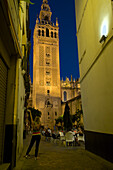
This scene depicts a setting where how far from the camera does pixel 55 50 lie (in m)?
48.0

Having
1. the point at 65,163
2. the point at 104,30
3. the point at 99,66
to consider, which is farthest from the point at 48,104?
the point at 104,30

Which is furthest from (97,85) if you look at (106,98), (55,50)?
(55,50)

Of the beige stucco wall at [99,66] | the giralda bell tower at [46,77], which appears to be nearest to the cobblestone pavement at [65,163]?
the beige stucco wall at [99,66]

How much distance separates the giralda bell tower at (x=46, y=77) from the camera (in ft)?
140

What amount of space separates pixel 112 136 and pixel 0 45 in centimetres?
436

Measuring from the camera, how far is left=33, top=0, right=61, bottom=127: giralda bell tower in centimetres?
4269

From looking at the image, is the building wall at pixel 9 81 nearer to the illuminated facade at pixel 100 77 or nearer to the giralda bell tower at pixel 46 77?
the illuminated facade at pixel 100 77

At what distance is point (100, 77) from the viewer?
6113 mm

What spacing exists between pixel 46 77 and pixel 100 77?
3910cm

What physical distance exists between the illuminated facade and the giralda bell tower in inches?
1396

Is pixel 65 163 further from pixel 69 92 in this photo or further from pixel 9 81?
pixel 69 92

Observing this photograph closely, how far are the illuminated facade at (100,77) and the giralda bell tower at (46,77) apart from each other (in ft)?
116

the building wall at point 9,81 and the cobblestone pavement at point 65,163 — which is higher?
the building wall at point 9,81

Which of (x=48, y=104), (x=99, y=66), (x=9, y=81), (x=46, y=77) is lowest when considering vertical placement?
(x=9, y=81)
